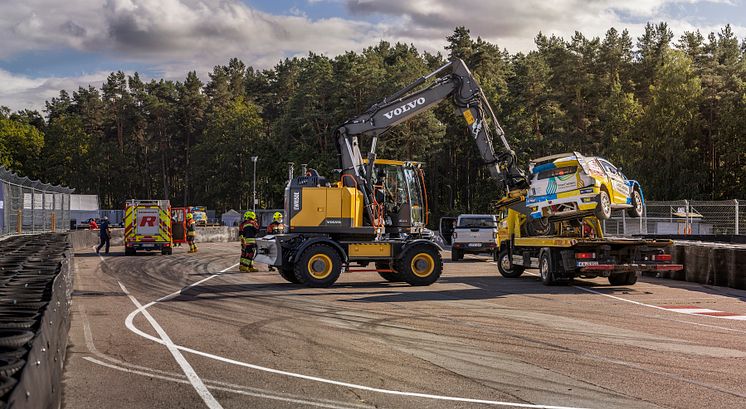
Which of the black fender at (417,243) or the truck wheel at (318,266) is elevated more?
the black fender at (417,243)

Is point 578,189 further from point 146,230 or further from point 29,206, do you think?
point 146,230

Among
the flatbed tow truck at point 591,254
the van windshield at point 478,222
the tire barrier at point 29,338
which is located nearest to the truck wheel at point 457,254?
the van windshield at point 478,222

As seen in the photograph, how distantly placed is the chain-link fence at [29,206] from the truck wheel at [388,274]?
9.37 m

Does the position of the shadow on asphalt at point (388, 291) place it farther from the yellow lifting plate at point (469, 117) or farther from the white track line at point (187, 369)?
the yellow lifting plate at point (469, 117)

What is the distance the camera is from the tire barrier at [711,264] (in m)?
18.6

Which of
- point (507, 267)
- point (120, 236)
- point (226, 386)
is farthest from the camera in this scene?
point (120, 236)

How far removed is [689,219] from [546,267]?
50.3 feet

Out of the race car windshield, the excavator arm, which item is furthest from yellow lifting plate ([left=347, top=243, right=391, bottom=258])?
the race car windshield

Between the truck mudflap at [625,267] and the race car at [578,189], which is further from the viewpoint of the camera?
the race car at [578,189]

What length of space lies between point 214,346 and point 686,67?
61.2 meters

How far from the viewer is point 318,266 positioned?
18359mm

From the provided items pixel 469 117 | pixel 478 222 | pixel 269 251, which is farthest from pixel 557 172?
pixel 478 222

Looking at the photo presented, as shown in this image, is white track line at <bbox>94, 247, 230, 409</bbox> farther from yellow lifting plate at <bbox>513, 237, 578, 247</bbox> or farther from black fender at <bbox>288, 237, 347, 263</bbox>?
yellow lifting plate at <bbox>513, 237, 578, 247</bbox>

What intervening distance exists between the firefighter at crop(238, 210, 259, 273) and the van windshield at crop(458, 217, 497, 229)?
35.7 ft
